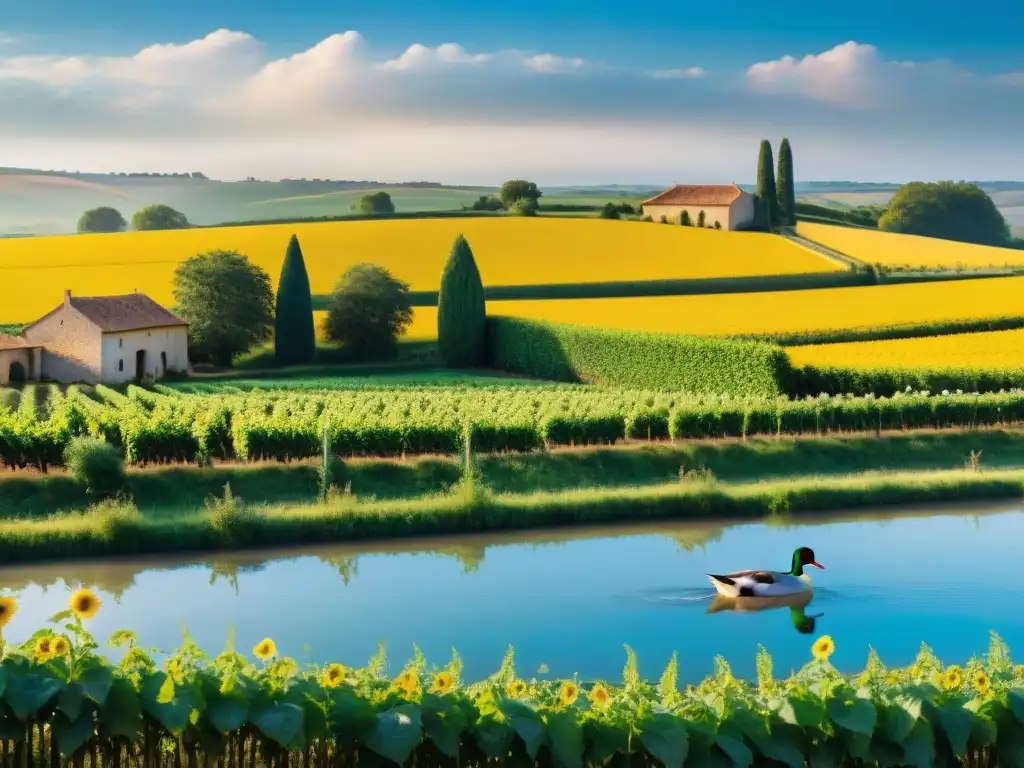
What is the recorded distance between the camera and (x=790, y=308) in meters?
51.9

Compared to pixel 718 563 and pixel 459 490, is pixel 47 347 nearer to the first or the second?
pixel 459 490

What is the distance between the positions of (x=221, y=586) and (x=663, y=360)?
833 inches

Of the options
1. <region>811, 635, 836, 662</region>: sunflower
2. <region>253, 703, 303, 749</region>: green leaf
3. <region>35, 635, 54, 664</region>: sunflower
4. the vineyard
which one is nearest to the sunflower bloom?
<region>253, 703, 303, 749</region>: green leaf

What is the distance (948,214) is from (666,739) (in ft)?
318

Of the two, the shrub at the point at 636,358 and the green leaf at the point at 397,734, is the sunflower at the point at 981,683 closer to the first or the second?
the green leaf at the point at 397,734

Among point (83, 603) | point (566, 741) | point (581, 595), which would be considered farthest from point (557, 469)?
point (566, 741)

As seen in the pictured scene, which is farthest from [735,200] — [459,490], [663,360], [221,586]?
[221,586]

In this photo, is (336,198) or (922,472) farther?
(336,198)

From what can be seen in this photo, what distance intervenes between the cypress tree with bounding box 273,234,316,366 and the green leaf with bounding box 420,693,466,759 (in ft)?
135

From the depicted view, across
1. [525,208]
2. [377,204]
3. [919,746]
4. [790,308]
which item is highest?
[525,208]

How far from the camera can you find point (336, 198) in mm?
114750

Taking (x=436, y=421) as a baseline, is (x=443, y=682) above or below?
above

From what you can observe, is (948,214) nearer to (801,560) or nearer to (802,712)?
(801,560)

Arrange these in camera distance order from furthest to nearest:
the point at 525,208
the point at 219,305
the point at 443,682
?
the point at 525,208 < the point at 219,305 < the point at 443,682
